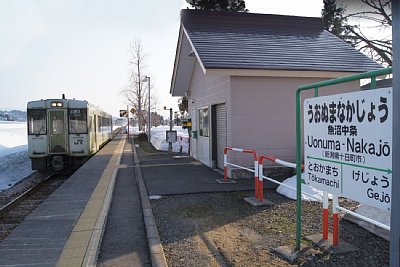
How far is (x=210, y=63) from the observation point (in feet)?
32.6

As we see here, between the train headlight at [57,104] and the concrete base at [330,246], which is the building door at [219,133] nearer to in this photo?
the train headlight at [57,104]

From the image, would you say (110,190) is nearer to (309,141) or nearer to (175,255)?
(175,255)

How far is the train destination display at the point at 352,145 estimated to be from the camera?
10.0 ft

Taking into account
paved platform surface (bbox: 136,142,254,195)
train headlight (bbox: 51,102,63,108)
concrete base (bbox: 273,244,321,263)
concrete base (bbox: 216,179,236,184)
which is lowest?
concrete base (bbox: 273,244,321,263)

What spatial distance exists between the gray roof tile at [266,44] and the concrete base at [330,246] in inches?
233

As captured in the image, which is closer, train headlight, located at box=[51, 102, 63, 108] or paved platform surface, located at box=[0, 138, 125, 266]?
paved platform surface, located at box=[0, 138, 125, 266]

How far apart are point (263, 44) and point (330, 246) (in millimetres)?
8677

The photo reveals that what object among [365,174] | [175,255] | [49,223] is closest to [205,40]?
[49,223]

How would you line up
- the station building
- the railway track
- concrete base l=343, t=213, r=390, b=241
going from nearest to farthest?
concrete base l=343, t=213, r=390, b=241, the railway track, the station building

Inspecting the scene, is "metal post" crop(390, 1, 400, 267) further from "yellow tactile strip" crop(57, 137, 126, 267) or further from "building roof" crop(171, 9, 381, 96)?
"building roof" crop(171, 9, 381, 96)

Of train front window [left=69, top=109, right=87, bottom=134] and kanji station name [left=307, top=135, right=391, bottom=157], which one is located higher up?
train front window [left=69, top=109, right=87, bottom=134]

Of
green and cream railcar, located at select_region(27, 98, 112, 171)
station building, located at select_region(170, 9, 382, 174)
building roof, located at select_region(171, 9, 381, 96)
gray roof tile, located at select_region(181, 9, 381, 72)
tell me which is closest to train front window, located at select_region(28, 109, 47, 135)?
green and cream railcar, located at select_region(27, 98, 112, 171)

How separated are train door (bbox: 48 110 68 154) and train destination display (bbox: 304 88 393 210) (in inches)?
498

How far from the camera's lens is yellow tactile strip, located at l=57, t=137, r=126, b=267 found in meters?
4.43
